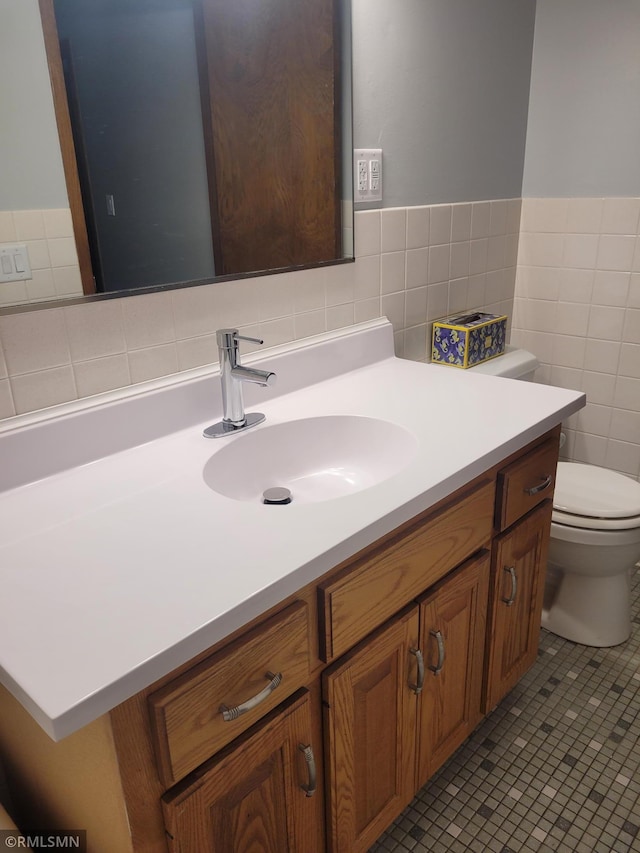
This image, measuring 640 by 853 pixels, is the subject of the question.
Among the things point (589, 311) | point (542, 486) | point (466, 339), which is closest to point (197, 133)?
point (466, 339)

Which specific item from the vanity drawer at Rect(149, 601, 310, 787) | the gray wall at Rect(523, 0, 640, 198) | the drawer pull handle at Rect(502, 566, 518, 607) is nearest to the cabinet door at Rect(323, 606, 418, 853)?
the vanity drawer at Rect(149, 601, 310, 787)

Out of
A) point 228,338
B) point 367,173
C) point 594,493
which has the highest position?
point 367,173

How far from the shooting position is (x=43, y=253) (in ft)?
3.51

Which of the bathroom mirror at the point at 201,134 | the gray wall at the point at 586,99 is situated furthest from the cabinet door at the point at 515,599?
the gray wall at the point at 586,99

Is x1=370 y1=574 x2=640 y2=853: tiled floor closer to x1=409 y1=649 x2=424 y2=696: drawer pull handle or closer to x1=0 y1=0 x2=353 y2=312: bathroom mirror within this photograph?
x1=409 y1=649 x2=424 y2=696: drawer pull handle

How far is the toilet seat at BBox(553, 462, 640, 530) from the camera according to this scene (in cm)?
168

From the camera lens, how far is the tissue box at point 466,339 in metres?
1.84

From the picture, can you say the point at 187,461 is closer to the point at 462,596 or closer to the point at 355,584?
the point at 355,584

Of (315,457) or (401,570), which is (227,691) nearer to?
(401,570)

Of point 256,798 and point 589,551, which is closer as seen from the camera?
point 256,798

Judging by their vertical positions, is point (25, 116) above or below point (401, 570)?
above

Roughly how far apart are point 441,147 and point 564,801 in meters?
1.64

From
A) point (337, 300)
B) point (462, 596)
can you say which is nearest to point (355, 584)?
point (462, 596)

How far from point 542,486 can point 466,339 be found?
22.5 inches
